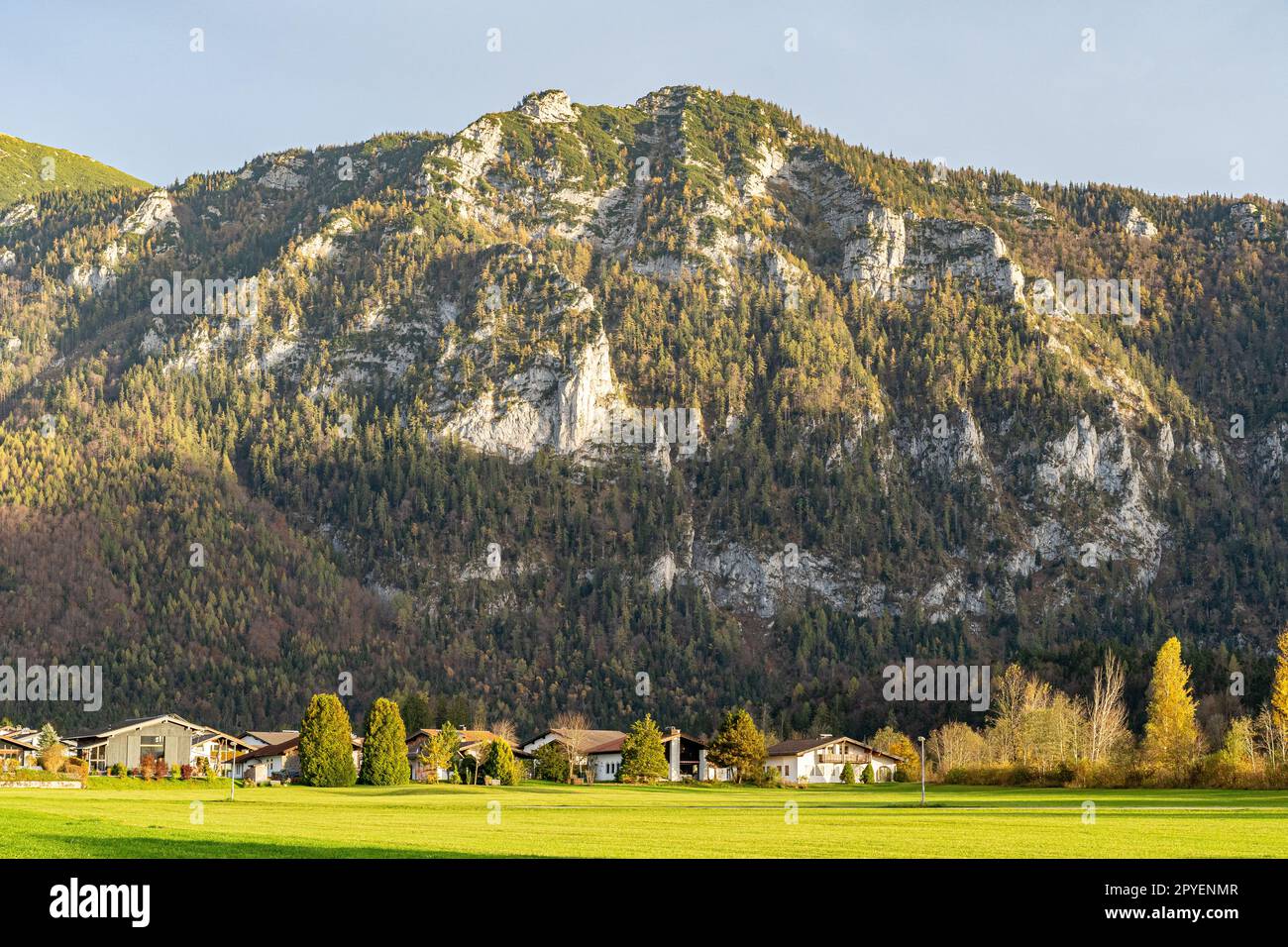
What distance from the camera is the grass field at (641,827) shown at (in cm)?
4359

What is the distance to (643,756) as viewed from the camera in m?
145

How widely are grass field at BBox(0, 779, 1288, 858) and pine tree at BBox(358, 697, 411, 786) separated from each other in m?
32.5

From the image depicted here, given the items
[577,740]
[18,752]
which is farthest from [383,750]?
[577,740]

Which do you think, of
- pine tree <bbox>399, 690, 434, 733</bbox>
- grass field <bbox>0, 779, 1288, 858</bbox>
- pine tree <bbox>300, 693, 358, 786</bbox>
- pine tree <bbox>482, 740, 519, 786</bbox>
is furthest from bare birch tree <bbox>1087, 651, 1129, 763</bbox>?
pine tree <bbox>399, 690, 434, 733</bbox>

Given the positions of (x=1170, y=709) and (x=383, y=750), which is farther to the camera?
(x=1170, y=709)

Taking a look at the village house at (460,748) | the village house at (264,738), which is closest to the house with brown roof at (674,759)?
the village house at (460,748)

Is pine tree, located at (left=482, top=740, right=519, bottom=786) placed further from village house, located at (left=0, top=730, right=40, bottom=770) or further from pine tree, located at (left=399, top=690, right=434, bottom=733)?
pine tree, located at (left=399, top=690, right=434, bottom=733)

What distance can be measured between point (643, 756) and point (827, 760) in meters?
32.3

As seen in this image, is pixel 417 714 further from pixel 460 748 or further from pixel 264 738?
pixel 460 748
